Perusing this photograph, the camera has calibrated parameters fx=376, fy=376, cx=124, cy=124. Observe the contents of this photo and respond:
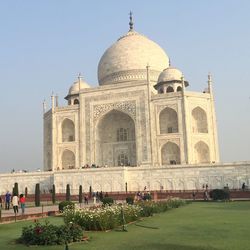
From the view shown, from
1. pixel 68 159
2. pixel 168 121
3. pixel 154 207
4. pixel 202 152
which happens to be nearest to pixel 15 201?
pixel 154 207

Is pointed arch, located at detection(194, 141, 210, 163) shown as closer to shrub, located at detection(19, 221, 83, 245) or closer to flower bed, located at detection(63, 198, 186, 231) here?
flower bed, located at detection(63, 198, 186, 231)

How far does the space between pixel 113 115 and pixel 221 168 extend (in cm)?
1170

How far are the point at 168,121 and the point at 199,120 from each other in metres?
2.62

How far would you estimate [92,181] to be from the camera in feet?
86.1

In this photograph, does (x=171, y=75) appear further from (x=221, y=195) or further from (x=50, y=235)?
(x=50, y=235)

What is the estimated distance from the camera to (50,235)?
22.1ft

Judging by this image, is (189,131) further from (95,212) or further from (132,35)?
(95,212)

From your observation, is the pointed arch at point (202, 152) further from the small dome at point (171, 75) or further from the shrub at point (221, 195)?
the shrub at point (221, 195)

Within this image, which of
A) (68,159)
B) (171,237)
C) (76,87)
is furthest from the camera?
(76,87)

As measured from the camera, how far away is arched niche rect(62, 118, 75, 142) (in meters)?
33.0

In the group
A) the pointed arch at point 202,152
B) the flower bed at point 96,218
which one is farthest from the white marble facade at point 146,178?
the flower bed at point 96,218

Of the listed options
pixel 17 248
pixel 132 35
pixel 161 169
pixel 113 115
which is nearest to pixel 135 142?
pixel 113 115

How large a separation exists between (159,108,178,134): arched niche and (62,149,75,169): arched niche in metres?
8.03

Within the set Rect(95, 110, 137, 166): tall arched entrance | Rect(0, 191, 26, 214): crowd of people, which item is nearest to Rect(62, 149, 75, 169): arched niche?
Rect(95, 110, 137, 166): tall arched entrance
